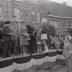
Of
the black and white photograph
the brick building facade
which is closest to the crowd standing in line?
the black and white photograph

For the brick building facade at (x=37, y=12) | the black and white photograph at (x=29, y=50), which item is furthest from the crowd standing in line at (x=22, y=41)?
the brick building facade at (x=37, y=12)

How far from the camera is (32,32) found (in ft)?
25.3

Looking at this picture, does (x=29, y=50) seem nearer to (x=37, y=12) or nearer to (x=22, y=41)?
(x=22, y=41)

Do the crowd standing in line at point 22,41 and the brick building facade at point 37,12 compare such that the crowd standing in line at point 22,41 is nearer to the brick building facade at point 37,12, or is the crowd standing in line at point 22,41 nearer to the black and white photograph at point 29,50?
the black and white photograph at point 29,50

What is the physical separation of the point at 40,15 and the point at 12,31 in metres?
18.9

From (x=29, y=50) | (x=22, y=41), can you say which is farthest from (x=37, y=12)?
(x=22, y=41)

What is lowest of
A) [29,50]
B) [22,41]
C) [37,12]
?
[29,50]

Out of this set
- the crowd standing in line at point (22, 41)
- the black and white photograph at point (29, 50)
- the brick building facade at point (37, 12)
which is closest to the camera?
the black and white photograph at point (29, 50)

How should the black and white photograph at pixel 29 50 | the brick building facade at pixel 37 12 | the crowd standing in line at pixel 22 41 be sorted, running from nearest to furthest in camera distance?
the black and white photograph at pixel 29 50 < the crowd standing in line at pixel 22 41 < the brick building facade at pixel 37 12

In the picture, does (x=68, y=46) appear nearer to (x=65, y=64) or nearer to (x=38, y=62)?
(x=65, y=64)

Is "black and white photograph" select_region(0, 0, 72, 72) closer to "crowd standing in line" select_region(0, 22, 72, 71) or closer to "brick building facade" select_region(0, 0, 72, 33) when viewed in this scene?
"crowd standing in line" select_region(0, 22, 72, 71)

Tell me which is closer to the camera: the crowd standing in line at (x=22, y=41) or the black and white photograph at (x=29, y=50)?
the black and white photograph at (x=29, y=50)

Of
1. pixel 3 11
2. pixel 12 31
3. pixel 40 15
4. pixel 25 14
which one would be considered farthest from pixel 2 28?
pixel 40 15

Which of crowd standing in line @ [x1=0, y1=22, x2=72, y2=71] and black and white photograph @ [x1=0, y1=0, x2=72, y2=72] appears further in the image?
crowd standing in line @ [x1=0, y1=22, x2=72, y2=71]
